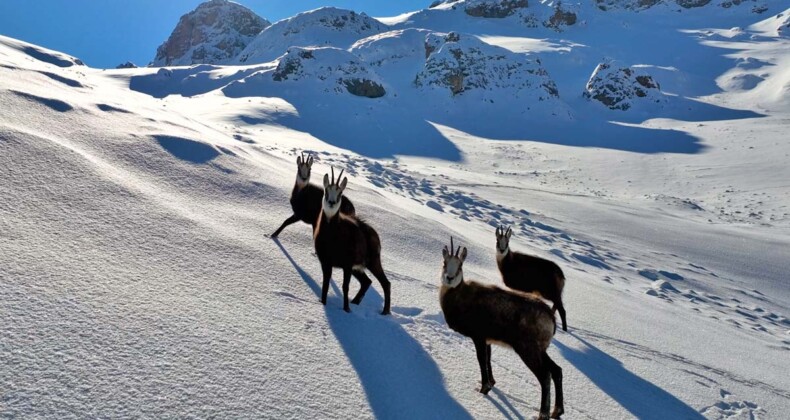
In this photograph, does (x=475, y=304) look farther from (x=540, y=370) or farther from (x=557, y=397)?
(x=557, y=397)

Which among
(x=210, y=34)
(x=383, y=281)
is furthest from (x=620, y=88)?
(x=210, y=34)

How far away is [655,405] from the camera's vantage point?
3914 mm

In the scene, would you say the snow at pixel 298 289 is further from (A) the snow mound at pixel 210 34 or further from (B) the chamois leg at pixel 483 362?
(A) the snow mound at pixel 210 34

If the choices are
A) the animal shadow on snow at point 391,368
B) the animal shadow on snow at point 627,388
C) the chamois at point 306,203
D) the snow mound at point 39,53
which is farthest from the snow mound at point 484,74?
the animal shadow on snow at point 391,368

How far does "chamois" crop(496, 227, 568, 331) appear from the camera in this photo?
5.48 m

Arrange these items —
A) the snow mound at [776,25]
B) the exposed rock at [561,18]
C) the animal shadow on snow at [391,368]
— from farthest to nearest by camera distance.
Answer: the exposed rock at [561,18]
the snow mound at [776,25]
the animal shadow on snow at [391,368]

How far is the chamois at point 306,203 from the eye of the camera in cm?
568

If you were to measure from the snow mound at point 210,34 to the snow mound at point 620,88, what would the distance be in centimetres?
6635

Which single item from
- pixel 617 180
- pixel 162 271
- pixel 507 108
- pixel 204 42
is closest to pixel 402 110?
pixel 507 108

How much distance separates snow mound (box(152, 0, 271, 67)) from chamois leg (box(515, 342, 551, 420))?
9042 cm

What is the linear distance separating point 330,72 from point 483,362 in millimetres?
32855

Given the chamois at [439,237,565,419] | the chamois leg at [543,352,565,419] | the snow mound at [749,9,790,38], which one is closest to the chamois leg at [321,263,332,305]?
the chamois at [439,237,565,419]

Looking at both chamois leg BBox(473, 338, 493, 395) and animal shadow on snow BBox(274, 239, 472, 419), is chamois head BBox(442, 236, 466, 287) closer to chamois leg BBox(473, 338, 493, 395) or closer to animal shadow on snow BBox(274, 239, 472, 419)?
chamois leg BBox(473, 338, 493, 395)

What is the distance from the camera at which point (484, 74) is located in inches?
1497
